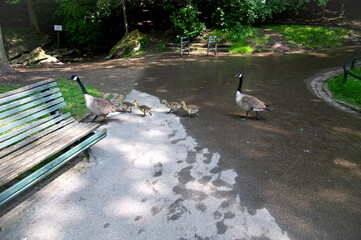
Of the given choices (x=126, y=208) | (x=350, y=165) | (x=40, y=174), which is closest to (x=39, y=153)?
(x=40, y=174)

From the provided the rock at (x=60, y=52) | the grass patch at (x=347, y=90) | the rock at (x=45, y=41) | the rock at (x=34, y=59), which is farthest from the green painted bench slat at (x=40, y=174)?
the rock at (x=45, y=41)

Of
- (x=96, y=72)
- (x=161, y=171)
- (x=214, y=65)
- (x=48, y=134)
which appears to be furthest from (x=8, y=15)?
(x=161, y=171)

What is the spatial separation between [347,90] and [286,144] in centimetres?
465

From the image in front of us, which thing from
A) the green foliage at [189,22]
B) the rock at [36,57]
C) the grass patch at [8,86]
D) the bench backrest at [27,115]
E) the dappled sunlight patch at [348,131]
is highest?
the green foliage at [189,22]

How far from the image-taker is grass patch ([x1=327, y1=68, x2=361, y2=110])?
767cm

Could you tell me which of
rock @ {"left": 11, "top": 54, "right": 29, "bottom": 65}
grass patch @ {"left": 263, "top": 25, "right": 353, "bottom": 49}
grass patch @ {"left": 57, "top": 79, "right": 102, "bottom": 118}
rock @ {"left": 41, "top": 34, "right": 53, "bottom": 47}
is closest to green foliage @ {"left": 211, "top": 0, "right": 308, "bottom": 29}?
grass patch @ {"left": 263, "top": 25, "right": 353, "bottom": 49}

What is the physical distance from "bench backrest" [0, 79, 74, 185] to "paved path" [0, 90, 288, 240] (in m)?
0.85

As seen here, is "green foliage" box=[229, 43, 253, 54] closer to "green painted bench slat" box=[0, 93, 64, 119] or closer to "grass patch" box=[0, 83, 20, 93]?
"grass patch" box=[0, 83, 20, 93]

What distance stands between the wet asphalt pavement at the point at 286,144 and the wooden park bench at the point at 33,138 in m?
2.75

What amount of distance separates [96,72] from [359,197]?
36.1 feet

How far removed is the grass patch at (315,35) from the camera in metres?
17.1

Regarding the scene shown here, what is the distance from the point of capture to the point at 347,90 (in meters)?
8.24

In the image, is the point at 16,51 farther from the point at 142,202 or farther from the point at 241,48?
the point at 142,202

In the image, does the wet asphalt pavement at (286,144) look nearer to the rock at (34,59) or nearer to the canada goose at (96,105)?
the canada goose at (96,105)
